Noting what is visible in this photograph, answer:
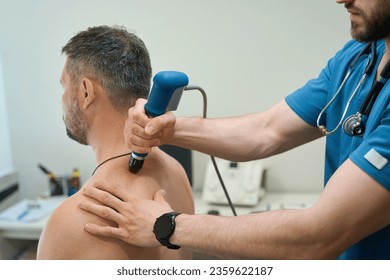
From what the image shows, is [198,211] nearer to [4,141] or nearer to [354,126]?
[4,141]

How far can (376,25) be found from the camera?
91 cm

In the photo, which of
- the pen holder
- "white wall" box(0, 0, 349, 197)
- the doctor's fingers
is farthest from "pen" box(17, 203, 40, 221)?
the doctor's fingers

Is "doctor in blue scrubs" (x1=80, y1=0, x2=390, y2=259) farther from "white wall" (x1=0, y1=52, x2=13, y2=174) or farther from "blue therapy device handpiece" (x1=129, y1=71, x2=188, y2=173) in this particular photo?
"white wall" (x1=0, y1=52, x2=13, y2=174)

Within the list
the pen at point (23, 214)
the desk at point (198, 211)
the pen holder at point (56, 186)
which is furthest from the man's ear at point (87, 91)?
the pen holder at point (56, 186)

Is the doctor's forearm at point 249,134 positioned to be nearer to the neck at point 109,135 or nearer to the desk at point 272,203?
the neck at point 109,135

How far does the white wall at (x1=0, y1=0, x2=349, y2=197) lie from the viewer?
188 centimetres

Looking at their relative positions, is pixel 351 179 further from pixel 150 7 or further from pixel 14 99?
pixel 14 99

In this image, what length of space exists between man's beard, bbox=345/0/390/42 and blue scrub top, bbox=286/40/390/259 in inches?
4.5

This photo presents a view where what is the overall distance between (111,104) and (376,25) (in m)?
0.66

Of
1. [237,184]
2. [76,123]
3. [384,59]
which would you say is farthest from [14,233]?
[384,59]

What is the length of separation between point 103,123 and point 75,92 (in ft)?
0.36

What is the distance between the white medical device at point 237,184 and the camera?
7.45ft

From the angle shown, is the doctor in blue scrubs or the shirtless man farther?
the shirtless man

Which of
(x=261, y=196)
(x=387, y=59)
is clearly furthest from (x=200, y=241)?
(x=261, y=196)
